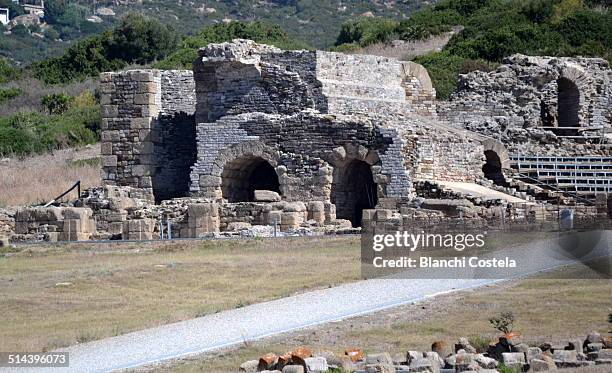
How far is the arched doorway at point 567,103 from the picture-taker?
151 ft

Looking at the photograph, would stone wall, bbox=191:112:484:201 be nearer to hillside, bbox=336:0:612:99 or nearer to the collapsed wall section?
the collapsed wall section

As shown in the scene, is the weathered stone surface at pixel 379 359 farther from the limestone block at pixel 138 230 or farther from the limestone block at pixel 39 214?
the limestone block at pixel 39 214

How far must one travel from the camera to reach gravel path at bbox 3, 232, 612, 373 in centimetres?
2086

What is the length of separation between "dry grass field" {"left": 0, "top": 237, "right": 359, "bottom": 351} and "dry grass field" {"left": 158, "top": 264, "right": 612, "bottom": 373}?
2.40 metres

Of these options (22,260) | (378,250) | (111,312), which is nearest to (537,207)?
(378,250)

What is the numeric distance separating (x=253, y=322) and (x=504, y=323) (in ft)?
11.3

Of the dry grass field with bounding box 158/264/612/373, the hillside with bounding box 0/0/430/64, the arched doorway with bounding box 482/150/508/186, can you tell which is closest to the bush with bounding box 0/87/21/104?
the hillside with bounding box 0/0/430/64

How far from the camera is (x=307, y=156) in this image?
124 feet

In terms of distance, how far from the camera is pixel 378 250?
29.5m

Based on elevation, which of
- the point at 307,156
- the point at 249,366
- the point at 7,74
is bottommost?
the point at 249,366

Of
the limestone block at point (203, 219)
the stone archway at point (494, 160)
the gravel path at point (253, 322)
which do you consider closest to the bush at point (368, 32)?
the stone archway at point (494, 160)

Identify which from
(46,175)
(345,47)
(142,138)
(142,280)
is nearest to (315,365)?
(142,280)

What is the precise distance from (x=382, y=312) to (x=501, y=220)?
35.0 ft

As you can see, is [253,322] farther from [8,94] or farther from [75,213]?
[8,94]
